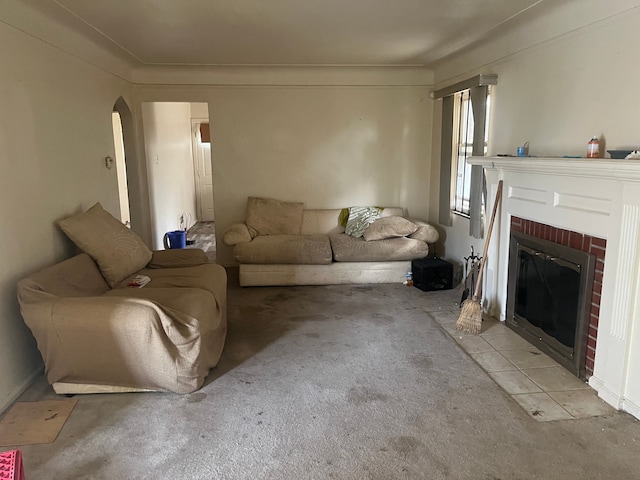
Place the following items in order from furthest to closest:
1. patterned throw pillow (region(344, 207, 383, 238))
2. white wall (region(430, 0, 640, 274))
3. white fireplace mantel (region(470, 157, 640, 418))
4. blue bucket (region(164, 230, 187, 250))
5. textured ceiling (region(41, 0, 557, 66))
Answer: blue bucket (region(164, 230, 187, 250)) < patterned throw pillow (region(344, 207, 383, 238)) < textured ceiling (region(41, 0, 557, 66)) < white wall (region(430, 0, 640, 274)) < white fireplace mantel (region(470, 157, 640, 418))

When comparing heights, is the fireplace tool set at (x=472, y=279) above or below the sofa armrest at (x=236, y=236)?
below

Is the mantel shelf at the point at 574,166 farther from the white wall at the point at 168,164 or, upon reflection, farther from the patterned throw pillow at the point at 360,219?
the white wall at the point at 168,164

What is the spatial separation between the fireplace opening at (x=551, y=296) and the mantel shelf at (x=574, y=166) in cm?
49

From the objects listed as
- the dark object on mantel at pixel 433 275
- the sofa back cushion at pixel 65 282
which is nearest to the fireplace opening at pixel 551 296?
the dark object on mantel at pixel 433 275

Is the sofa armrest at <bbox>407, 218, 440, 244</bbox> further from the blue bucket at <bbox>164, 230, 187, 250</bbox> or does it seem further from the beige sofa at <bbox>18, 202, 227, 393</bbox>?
the blue bucket at <bbox>164, 230, 187, 250</bbox>

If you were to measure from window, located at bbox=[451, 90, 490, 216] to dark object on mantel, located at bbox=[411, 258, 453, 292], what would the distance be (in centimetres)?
64

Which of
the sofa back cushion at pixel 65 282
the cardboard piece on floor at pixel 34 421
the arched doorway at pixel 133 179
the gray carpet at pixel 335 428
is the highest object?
the arched doorway at pixel 133 179

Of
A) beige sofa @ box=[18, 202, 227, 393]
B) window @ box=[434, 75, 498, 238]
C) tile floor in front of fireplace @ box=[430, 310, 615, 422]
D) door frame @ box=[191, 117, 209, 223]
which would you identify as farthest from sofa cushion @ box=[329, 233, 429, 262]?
door frame @ box=[191, 117, 209, 223]

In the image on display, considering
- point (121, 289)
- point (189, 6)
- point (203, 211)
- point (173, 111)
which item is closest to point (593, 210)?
point (189, 6)

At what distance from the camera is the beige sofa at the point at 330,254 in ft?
15.5

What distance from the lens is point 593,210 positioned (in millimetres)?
2660

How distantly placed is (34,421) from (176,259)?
1.69 meters

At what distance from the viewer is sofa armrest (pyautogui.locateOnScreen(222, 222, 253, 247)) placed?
479 cm

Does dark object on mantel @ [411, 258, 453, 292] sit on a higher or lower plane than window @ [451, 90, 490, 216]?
lower
